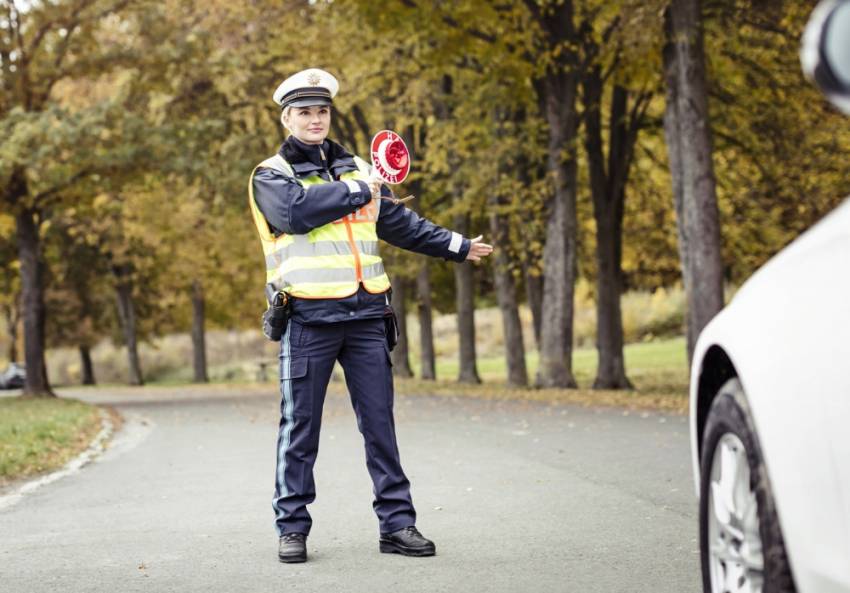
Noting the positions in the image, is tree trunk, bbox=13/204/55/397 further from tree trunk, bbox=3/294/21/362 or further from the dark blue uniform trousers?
tree trunk, bbox=3/294/21/362

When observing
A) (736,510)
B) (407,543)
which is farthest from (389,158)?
(736,510)

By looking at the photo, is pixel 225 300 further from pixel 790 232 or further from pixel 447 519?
pixel 447 519

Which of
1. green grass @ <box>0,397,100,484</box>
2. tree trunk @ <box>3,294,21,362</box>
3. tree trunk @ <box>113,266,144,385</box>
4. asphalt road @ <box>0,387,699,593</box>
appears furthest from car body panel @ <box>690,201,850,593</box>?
tree trunk @ <box>3,294,21,362</box>

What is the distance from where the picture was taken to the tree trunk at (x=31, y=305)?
27.5 meters

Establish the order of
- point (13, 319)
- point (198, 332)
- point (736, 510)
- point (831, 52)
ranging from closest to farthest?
point (831, 52) → point (736, 510) → point (198, 332) → point (13, 319)

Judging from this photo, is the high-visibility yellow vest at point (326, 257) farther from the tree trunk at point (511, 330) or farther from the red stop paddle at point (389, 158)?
the tree trunk at point (511, 330)

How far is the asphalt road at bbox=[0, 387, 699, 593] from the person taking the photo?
5.70 metres

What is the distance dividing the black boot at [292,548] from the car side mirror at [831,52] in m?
4.23

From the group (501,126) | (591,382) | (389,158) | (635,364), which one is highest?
(501,126)

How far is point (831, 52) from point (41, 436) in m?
13.2

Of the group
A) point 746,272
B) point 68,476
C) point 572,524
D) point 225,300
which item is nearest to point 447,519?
point 572,524

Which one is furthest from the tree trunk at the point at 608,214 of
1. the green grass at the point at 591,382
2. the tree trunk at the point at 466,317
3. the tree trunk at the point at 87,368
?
the tree trunk at the point at 87,368

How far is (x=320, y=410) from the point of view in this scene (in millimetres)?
6277

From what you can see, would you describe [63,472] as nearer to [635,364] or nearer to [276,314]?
[276,314]
